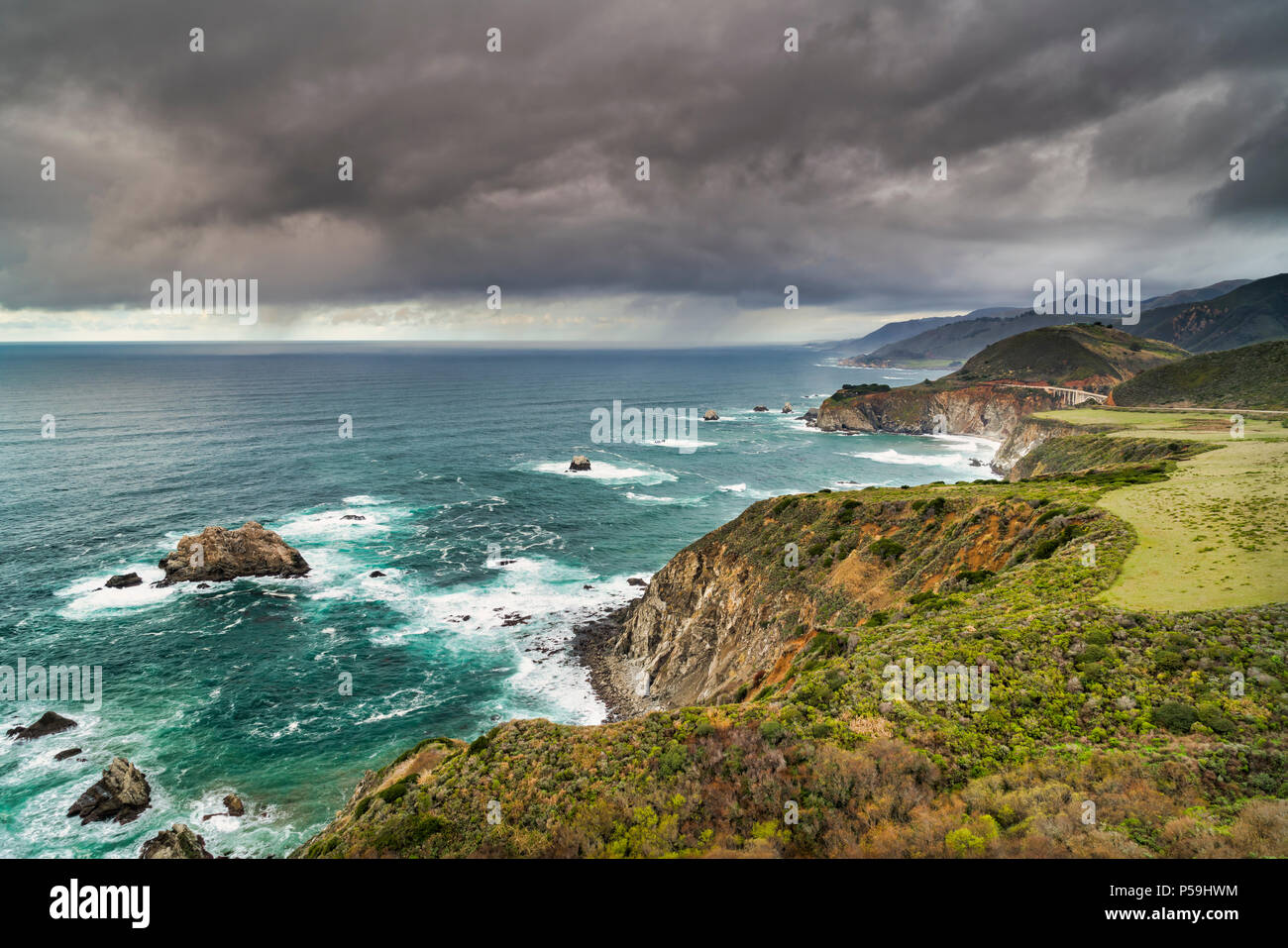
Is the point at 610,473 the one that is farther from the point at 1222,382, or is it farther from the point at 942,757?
the point at 1222,382

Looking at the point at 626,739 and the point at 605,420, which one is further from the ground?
the point at 605,420

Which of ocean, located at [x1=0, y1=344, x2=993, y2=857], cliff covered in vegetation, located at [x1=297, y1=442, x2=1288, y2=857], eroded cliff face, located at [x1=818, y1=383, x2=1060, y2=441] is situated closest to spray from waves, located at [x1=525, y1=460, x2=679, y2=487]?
ocean, located at [x1=0, y1=344, x2=993, y2=857]

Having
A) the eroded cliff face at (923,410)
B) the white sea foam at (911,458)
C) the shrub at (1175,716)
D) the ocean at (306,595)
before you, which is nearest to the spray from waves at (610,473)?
the ocean at (306,595)

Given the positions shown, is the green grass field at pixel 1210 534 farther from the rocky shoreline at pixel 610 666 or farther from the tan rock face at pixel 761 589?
the rocky shoreline at pixel 610 666

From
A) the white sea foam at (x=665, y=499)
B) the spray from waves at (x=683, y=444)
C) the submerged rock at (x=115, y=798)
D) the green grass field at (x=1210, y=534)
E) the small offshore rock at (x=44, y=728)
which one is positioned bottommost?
the submerged rock at (x=115, y=798)
